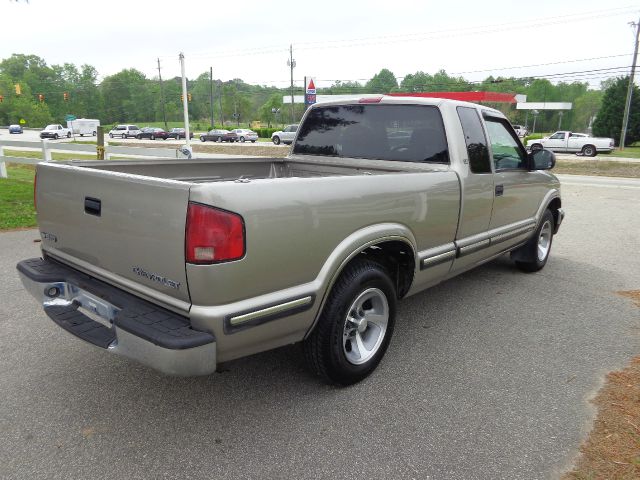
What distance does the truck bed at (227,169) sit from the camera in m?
3.80

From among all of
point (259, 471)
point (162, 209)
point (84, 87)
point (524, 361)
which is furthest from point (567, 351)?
point (84, 87)

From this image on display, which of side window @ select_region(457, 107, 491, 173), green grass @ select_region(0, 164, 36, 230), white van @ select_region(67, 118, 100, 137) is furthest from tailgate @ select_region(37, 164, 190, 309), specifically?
white van @ select_region(67, 118, 100, 137)

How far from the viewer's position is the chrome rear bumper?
2215 mm

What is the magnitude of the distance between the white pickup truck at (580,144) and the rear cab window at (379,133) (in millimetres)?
30622

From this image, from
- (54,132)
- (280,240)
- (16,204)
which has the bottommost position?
(16,204)

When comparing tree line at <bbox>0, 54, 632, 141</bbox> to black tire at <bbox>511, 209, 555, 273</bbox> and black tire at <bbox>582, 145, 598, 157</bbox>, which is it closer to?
black tire at <bbox>582, 145, 598, 157</bbox>

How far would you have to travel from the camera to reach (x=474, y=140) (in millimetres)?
4109

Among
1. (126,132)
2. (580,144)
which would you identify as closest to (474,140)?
(580,144)

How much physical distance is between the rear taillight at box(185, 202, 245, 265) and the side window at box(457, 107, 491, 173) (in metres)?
2.47

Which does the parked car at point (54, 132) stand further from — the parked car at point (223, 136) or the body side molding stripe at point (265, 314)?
the body side molding stripe at point (265, 314)

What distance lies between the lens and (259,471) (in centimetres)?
237

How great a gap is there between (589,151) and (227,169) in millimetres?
33643

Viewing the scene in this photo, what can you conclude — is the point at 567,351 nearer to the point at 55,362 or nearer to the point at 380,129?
the point at 380,129

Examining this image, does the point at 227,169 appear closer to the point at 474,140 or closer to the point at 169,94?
the point at 474,140
